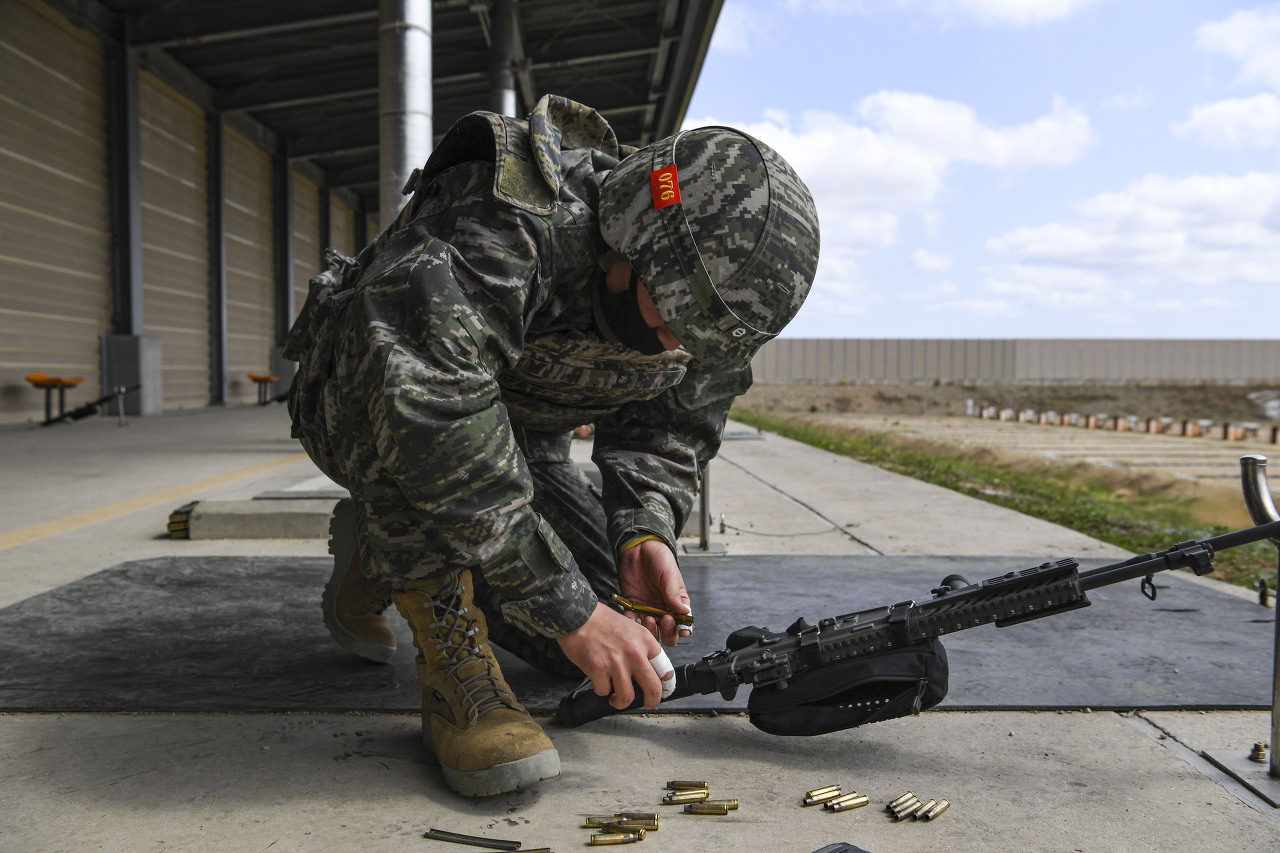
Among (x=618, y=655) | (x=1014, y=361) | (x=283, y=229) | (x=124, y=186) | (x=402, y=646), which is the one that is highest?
(x=283, y=229)

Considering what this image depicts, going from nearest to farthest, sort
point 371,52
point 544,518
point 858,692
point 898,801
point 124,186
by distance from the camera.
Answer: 1. point 898,801
2. point 858,692
3. point 544,518
4. point 124,186
5. point 371,52

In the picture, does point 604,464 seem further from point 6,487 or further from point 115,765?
point 6,487

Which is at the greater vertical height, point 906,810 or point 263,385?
point 263,385

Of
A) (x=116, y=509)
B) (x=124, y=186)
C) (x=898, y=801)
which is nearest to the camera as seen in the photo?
(x=898, y=801)

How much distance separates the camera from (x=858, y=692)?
1507 millimetres

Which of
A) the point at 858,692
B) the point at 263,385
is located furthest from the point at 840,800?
the point at 263,385

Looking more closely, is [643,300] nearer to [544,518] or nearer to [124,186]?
[544,518]

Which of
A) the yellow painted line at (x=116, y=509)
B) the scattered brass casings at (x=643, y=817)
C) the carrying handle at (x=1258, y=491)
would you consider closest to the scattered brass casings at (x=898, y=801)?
the scattered brass casings at (x=643, y=817)

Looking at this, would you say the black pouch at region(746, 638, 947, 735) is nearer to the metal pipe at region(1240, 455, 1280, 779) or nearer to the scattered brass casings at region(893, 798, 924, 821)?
the scattered brass casings at region(893, 798, 924, 821)

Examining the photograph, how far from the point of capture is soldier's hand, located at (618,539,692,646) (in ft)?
5.31

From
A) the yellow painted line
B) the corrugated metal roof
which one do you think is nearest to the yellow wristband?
the yellow painted line

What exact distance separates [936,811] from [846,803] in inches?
4.9

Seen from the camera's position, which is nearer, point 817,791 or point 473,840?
point 473,840

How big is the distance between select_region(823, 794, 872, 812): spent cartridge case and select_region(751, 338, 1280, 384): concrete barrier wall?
3146cm
